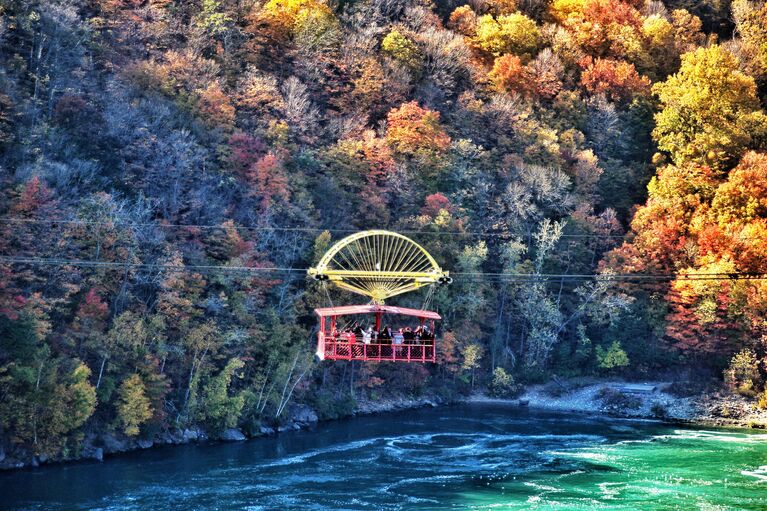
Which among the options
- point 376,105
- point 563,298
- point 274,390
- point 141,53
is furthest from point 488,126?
point 274,390

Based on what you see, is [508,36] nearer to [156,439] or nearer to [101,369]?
[156,439]

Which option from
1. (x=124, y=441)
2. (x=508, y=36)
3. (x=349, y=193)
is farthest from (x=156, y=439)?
(x=508, y=36)

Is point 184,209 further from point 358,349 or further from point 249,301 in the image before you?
point 358,349

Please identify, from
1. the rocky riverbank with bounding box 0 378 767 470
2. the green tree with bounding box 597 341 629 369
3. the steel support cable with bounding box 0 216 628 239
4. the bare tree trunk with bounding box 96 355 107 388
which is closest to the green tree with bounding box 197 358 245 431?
the rocky riverbank with bounding box 0 378 767 470

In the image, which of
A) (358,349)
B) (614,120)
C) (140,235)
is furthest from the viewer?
(614,120)

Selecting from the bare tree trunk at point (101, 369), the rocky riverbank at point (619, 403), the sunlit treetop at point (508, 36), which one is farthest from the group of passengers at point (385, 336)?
the sunlit treetop at point (508, 36)

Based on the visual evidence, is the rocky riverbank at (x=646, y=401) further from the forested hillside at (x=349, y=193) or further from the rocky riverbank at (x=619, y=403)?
the forested hillside at (x=349, y=193)
